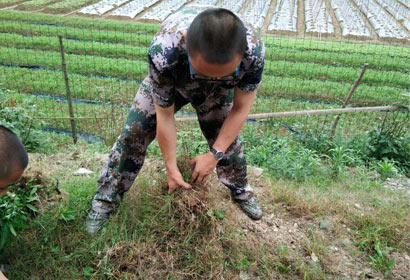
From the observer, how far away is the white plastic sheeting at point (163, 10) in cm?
1225

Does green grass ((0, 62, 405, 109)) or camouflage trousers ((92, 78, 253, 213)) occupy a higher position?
camouflage trousers ((92, 78, 253, 213))

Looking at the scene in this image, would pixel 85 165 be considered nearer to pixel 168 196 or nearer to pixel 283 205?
pixel 168 196

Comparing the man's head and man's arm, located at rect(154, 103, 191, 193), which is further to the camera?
man's arm, located at rect(154, 103, 191, 193)

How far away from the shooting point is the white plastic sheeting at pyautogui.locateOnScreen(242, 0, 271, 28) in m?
11.7

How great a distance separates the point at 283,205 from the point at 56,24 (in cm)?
990

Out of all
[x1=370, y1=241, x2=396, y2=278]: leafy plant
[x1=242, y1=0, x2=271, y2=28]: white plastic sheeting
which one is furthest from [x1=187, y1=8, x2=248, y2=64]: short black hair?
[x1=242, y1=0, x2=271, y2=28]: white plastic sheeting

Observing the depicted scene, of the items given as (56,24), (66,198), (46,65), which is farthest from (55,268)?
(56,24)

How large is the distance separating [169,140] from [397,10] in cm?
1385

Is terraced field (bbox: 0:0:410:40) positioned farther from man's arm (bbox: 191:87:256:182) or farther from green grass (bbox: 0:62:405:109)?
man's arm (bbox: 191:87:256:182)

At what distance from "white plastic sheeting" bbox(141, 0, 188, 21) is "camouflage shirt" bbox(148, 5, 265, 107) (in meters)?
10.8

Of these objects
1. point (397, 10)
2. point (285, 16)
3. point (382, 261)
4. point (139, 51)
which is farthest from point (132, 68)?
point (397, 10)

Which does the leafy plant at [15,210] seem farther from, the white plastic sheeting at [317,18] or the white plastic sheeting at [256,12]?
the white plastic sheeting at [317,18]

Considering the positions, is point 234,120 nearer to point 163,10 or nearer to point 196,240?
point 196,240

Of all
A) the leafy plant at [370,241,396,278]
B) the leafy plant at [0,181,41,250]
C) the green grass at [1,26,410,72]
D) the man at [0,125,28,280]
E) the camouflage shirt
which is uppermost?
the camouflage shirt
